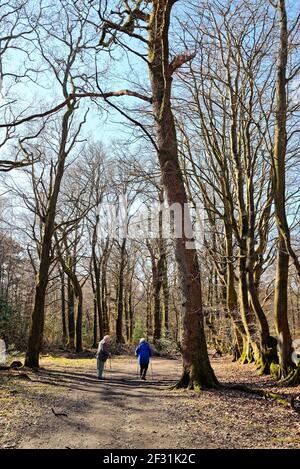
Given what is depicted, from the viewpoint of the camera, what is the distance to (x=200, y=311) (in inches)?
392

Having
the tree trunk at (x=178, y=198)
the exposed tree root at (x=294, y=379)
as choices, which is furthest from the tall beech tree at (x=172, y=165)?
the exposed tree root at (x=294, y=379)

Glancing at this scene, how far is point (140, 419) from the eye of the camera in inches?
277

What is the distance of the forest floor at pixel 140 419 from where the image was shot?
221 inches

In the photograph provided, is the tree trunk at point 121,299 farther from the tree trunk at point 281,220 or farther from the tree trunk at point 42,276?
the tree trunk at point 281,220

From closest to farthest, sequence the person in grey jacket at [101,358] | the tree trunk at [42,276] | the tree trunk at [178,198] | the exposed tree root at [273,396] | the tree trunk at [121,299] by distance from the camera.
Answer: the exposed tree root at [273,396], the tree trunk at [178,198], the person in grey jacket at [101,358], the tree trunk at [42,276], the tree trunk at [121,299]

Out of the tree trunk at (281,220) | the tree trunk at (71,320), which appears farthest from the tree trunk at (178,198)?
the tree trunk at (71,320)

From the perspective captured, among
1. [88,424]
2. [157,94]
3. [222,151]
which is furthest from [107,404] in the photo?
[222,151]

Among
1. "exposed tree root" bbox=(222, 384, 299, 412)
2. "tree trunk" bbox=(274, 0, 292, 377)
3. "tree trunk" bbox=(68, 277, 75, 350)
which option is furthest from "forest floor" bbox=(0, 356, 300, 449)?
"tree trunk" bbox=(68, 277, 75, 350)

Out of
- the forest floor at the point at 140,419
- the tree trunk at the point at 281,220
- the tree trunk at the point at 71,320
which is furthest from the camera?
the tree trunk at the point at 71,320

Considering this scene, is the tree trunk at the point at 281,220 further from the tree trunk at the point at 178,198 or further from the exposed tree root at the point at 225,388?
the tree trunk at the point at 178,198

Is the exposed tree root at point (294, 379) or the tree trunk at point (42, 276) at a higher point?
the tree trunk at point (42, 276)

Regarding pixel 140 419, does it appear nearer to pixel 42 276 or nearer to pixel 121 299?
pixel 42 276

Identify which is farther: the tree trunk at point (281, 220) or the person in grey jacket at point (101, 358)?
the person in grey jacket at point (101, 358)

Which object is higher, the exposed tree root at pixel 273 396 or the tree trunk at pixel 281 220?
→ the tree trunk at pixel 281 220
